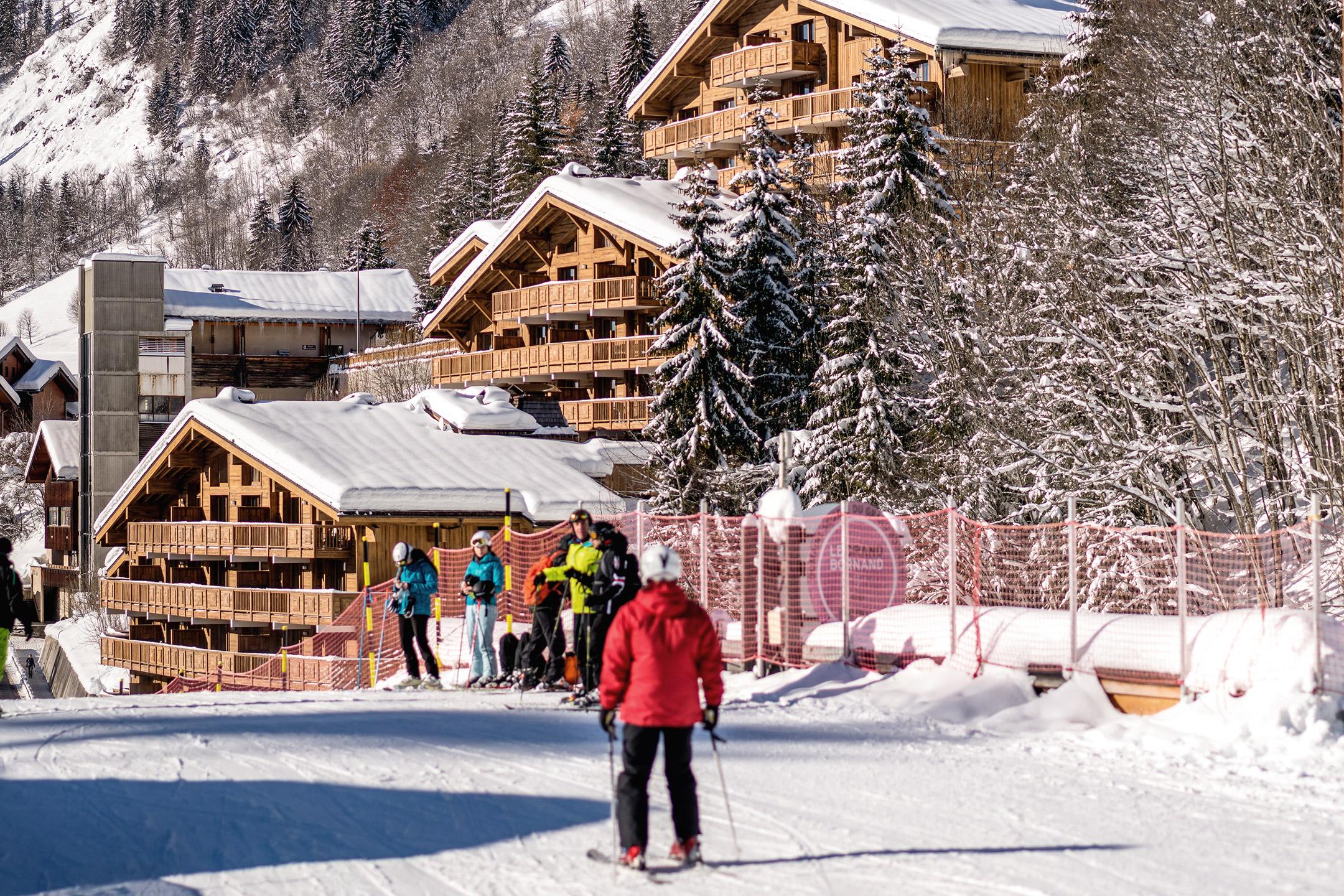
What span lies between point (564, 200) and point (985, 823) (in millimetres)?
37688

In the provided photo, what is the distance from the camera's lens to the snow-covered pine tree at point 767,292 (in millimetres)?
31781

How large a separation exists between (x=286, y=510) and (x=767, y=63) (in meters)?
21.1

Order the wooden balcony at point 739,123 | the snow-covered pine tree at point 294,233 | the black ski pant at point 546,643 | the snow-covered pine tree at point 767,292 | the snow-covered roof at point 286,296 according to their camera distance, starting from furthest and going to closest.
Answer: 1. the snow-covered pine tree at point 294,233
2. the snow-covered roof at point 286,296
3. the wooden balcony at point 739,123
4. the snow-covered pine tree at point 767,292
5. the black ski pant at point 546,643

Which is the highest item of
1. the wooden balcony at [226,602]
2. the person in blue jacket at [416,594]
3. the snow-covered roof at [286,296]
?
the snow-covered roof at [286,296]

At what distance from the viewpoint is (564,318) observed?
162 feet

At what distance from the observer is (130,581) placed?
42438mm

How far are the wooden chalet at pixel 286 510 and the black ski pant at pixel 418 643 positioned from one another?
16.1 meters

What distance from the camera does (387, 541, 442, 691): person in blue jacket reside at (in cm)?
1711

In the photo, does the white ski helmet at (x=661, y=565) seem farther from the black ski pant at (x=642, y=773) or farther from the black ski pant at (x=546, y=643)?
the black ski pant at (x=546, y=643)

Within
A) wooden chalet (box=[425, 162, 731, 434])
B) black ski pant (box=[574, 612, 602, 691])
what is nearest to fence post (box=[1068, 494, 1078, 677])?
black ski pant (box=[574, 612, 602, 691])

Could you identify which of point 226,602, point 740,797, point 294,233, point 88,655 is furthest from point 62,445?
point 294,233

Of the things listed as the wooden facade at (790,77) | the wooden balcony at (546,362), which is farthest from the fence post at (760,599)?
the wooden balcony at (546,362)

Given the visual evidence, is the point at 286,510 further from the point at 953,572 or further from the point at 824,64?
the point at 953,572

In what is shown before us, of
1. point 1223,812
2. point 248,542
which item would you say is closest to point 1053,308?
point 1223,812
